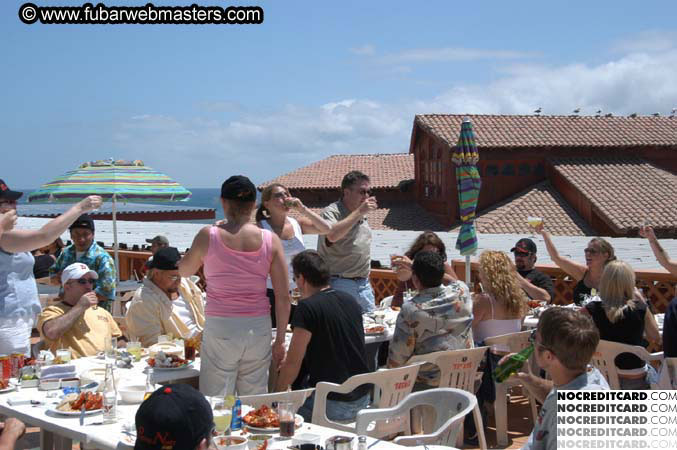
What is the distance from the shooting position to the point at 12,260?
4992 millimetres

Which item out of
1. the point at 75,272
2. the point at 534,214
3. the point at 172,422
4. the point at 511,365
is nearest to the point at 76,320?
the point at 75,272

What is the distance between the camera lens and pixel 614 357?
214 inches

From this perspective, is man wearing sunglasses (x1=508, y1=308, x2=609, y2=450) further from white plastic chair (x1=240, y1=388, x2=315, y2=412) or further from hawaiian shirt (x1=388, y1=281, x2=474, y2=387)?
hawaiian shirt (x1=388, y1=281, x2=474, y2=387)

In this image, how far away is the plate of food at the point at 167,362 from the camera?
477cm

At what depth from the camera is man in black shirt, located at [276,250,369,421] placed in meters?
4.53

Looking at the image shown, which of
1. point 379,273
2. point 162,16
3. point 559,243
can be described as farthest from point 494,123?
point 162,16

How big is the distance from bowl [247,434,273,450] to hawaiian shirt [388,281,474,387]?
1856 mm

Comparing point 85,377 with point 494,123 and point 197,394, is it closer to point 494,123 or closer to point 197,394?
point 197,394

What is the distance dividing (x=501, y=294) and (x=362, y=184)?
1.43 metres

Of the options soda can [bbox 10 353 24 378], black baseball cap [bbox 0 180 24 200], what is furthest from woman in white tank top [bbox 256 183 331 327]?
soda can [bbox 10 353 24 378]

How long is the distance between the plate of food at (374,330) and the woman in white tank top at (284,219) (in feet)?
2.42

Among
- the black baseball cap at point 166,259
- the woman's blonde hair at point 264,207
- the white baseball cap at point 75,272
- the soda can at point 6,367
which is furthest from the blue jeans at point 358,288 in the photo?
the soda can at point 6,367

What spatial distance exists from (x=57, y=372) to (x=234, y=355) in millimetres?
1000

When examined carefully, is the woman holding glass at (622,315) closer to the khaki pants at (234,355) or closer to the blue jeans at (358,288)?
the blue jeans at (358,288)
